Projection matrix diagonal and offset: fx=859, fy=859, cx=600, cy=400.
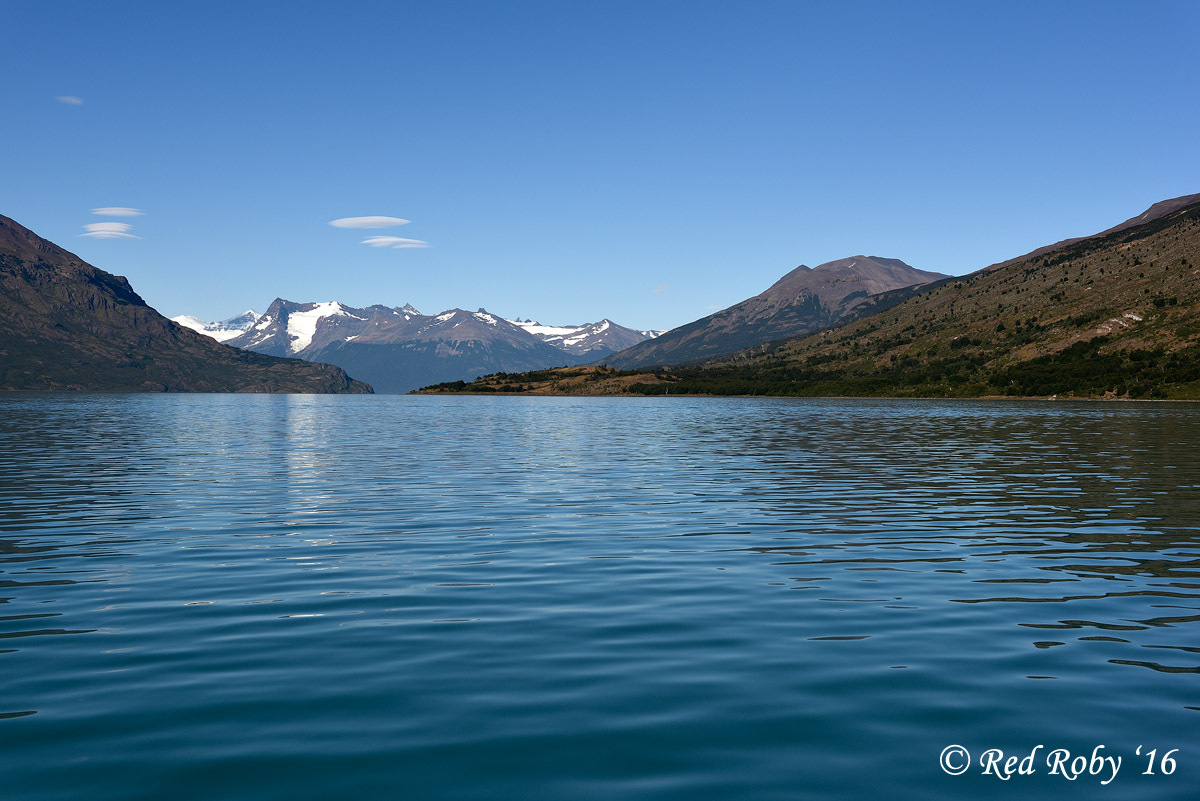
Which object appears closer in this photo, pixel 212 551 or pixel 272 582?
pixel 272 582

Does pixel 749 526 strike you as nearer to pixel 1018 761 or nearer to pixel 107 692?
pixel 1018 761

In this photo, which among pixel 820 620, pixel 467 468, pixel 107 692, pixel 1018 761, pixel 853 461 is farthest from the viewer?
pixel 853 461

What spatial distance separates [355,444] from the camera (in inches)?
3351

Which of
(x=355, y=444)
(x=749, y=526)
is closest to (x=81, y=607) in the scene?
(x=749, y=526)

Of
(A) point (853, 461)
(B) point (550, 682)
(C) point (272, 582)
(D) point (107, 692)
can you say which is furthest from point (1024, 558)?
(A) point (853, 461)

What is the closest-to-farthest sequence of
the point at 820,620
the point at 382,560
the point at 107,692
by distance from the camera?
the point at 107,692, the point at 820,620, the point at 382,560

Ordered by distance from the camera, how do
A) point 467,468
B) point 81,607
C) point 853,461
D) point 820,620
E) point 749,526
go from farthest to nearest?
point 853,461 → point 467,468 → point 749,526 → point 81,607 → point 820,620

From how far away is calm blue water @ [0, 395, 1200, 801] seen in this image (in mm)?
11672

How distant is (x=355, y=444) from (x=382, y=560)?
60.1m

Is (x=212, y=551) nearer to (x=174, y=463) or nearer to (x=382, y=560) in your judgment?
(x=382, y=560)

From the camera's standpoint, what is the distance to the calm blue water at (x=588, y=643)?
11672 millimetres

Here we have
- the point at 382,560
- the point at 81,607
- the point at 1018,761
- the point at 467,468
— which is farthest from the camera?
the point at 467,468

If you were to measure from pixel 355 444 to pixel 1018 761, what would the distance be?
79.0 metres

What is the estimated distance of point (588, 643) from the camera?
17.8 metres
